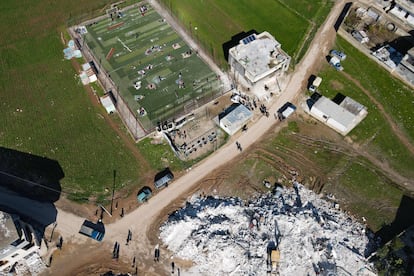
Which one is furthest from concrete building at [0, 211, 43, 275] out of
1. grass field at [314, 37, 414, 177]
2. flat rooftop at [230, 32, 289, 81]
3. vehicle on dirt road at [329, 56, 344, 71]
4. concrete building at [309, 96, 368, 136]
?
vehicle on dirt road at [329, 56, 344, 71]

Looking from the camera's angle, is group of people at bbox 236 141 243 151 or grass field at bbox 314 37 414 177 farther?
group of people at bbox 236 141 243 151

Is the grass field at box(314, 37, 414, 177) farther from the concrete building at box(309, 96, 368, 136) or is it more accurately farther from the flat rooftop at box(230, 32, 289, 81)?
the flat rooftop at box(230, 32, 289, 81)

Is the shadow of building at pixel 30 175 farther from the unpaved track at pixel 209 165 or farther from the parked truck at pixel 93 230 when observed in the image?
the unpaved track at pixel 209 165

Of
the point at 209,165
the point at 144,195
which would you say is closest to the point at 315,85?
the point at 209,165

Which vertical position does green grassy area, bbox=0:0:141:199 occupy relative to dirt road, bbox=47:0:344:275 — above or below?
above

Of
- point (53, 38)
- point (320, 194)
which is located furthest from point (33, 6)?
point (320, 194)

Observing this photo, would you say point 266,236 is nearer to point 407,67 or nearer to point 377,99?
point 377,99

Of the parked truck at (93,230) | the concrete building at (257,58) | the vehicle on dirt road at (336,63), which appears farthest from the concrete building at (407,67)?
the parked truck at (93,230)
